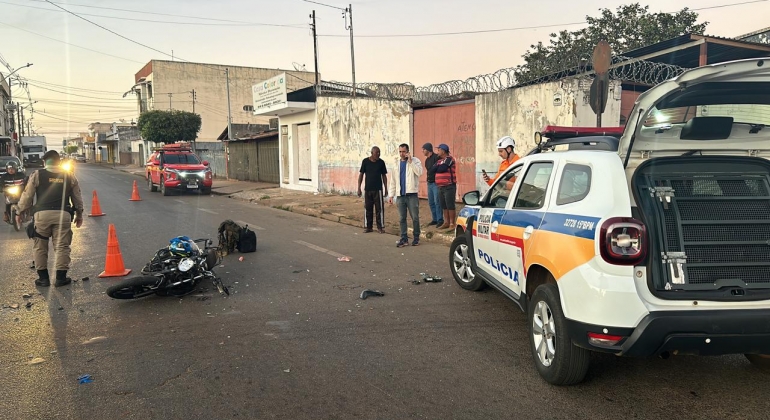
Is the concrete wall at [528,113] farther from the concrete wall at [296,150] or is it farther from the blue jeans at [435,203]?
the concrete wall at [296,150]

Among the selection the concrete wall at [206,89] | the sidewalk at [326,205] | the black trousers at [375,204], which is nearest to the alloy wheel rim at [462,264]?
the sidewalk at [326,205]

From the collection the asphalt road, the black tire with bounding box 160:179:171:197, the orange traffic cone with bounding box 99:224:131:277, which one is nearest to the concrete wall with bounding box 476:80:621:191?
the asphalt road

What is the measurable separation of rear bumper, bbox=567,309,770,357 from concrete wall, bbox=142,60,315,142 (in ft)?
176

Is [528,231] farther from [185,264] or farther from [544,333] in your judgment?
[185,264]

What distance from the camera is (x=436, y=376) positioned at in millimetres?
3828

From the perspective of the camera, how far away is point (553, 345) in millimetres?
3656

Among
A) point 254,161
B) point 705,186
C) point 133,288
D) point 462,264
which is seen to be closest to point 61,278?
point 133,288

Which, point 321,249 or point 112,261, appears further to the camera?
point 321,249

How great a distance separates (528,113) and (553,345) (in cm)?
827

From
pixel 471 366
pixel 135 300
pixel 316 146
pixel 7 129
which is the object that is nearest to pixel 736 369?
pixel 471 366

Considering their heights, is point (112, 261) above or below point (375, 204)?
below

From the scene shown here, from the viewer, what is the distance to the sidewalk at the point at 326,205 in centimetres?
1083

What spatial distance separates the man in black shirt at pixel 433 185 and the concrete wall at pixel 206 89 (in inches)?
1806

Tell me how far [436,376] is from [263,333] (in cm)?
180
